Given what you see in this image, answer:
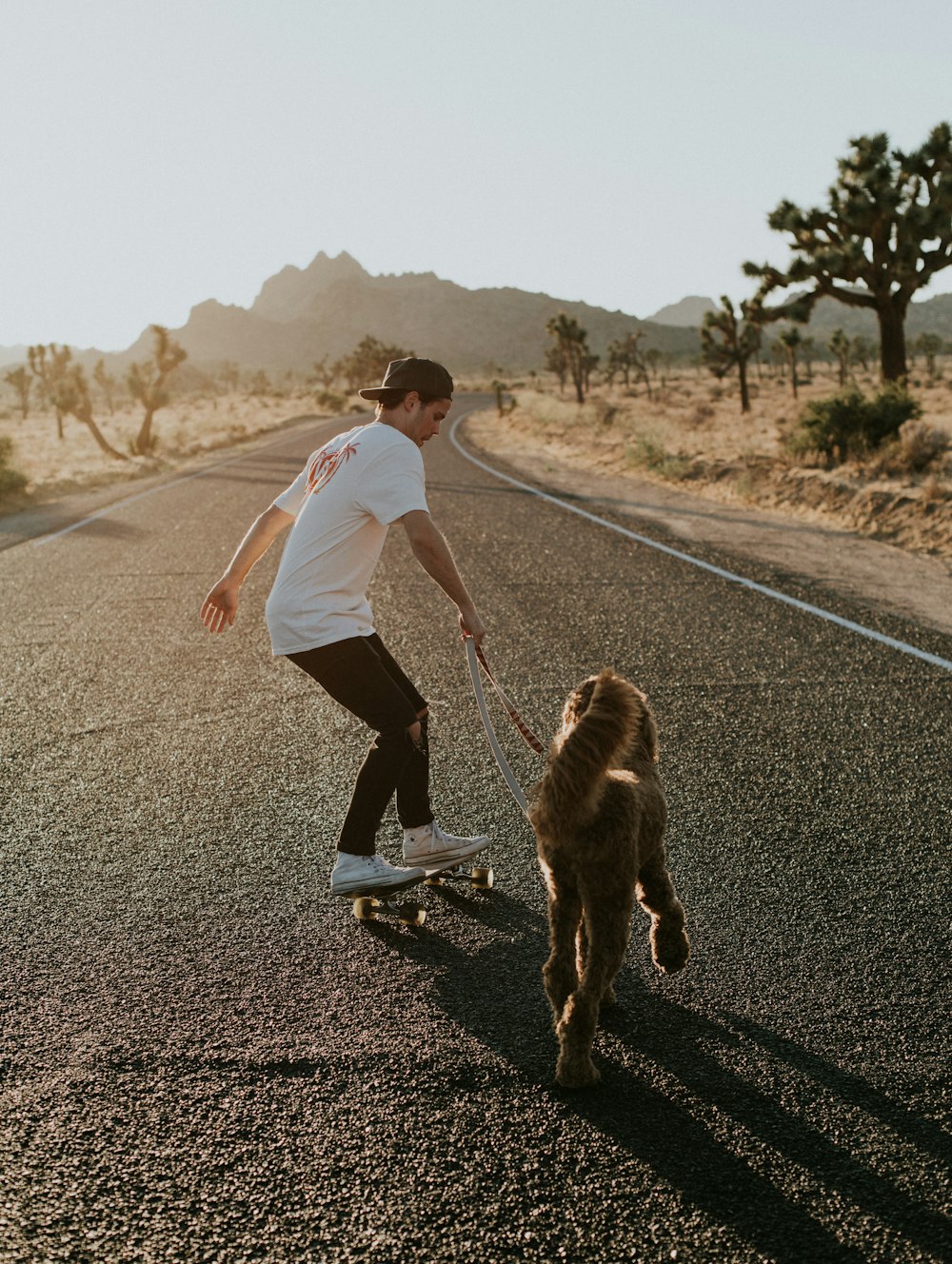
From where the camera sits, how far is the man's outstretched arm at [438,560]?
3678mm

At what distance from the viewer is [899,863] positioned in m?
4.22

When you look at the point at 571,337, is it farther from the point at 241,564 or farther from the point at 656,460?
the point at 241,564

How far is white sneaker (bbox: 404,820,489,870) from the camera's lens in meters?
4.14

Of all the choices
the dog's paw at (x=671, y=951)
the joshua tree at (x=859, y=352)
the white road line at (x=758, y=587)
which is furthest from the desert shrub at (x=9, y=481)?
the joshua tree at (x=859, y=352)

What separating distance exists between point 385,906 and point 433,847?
0.29 metres

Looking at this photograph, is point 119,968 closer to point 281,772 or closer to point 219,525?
point 281,772

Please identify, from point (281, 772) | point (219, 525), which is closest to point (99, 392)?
point (219, 525)

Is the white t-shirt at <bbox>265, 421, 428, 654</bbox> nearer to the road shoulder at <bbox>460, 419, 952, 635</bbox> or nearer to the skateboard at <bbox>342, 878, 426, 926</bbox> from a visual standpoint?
the skateboard at <bbox>342, 878, 426, 926</bbox>

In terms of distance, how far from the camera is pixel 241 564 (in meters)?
4.18

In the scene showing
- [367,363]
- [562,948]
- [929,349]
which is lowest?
[562,948]

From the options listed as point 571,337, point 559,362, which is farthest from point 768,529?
point 559,362

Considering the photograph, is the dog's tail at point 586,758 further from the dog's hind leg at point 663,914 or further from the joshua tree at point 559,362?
the joshua tree at point 559,362

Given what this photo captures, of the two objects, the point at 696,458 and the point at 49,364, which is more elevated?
the point at 49,364

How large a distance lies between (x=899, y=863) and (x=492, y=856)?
1.64 m
